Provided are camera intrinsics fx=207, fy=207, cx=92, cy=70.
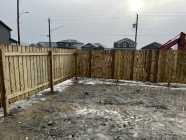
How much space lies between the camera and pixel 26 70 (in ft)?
19.9

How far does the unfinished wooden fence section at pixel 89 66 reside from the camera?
19.9 ft

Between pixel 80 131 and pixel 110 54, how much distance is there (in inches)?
275

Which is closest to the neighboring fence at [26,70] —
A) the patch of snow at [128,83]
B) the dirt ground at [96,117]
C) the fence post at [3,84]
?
the fence post at [3,84]

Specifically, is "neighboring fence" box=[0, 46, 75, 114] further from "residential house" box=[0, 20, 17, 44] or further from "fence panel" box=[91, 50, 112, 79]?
"residential house" box=[0, 20, 17, 44]

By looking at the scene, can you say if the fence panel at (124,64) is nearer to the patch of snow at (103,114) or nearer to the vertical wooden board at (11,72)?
the patch of snow at (103,114)

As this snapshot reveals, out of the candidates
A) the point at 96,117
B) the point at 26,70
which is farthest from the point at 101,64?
the point at 96,117

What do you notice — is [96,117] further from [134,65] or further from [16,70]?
[134,65]

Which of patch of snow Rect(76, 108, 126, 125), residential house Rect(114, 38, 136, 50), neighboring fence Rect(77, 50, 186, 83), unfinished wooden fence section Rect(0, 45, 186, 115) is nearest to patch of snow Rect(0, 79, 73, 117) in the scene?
unfinished wooden fence section Rect(0, 45, 186, 115)

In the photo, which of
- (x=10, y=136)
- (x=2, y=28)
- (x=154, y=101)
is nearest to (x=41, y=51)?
(x=10, y=136)

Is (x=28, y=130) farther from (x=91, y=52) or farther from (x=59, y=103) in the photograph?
(x=91, y=52)

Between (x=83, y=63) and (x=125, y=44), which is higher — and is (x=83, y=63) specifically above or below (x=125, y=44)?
below

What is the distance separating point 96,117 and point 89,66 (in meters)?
6.30

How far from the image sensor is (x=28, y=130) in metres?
4.16

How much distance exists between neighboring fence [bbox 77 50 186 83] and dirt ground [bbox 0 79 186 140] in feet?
8.47
